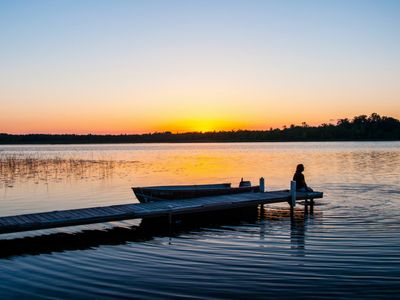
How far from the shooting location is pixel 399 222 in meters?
17.0

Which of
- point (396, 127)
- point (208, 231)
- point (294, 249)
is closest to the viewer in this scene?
point (294, 249)

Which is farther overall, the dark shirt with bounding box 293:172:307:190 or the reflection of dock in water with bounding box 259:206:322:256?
the dark shirt with bounding box 293:172:307:190

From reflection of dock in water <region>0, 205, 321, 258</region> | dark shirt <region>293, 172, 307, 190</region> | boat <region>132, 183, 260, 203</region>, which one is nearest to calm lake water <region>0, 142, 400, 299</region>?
reflection of dock in water <region>0, 205, 321, 258</region>

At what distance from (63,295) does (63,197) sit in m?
18.6

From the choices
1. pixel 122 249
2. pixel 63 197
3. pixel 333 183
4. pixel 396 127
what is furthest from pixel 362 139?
pixel 122 249

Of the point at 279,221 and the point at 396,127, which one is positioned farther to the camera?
the point at 396,127

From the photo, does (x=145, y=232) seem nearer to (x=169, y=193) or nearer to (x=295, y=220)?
(x=169, y=193)

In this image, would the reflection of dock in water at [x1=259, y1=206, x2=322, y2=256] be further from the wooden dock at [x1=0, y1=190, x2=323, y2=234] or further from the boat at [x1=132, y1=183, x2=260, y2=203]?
the boat at [x1=132, y1=183, x2=260, y2=203]

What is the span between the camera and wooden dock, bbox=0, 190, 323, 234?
14.3 m

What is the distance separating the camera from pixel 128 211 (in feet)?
53.3

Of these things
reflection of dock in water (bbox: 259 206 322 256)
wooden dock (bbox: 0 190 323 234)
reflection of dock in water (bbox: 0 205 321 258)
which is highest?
wooden dock (bbox: 0 190 323 234)

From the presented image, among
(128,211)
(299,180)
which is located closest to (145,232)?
(128,211)

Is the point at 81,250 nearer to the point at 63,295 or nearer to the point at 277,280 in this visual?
the point at 63,295

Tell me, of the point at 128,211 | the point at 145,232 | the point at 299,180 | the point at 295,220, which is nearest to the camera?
the point at 128,211
